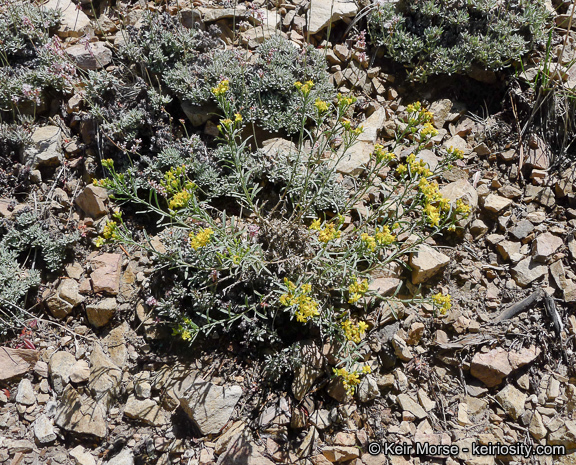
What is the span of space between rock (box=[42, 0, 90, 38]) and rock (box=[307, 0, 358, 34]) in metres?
2.19

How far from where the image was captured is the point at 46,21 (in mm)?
4113

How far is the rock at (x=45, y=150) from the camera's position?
369 cm

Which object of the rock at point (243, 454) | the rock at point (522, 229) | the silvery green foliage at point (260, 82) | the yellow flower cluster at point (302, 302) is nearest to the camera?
the yellow flower cluster at point (302, 302)

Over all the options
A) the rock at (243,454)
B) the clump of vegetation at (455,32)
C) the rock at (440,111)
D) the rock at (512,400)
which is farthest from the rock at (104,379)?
the clump of vegetation at (455,32)

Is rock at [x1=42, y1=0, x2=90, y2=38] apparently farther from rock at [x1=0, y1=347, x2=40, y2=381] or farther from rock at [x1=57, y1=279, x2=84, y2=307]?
rock at [x1=0, y1=347, x2=40, y2=381]

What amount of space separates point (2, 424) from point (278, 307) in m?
1.92

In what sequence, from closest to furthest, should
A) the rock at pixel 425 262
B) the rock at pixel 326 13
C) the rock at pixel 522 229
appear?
1. the rock at pixel 425 262
2. the rock at pixel 522 229
3. the rock at pixel 326 13

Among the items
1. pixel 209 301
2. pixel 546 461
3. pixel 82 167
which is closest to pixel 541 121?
pixel 546 461

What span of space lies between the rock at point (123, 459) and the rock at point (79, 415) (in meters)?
0.17

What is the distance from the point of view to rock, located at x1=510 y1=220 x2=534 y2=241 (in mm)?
3383

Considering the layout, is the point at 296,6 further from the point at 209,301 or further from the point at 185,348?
the point at 185,348

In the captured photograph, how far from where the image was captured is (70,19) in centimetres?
430

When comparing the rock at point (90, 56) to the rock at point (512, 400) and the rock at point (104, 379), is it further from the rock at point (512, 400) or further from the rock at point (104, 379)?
the rock at point (512, 400)

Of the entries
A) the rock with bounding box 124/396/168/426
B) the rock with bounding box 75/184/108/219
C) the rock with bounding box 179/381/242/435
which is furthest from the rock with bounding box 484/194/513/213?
the rock with bounding box 75/184/108/219
